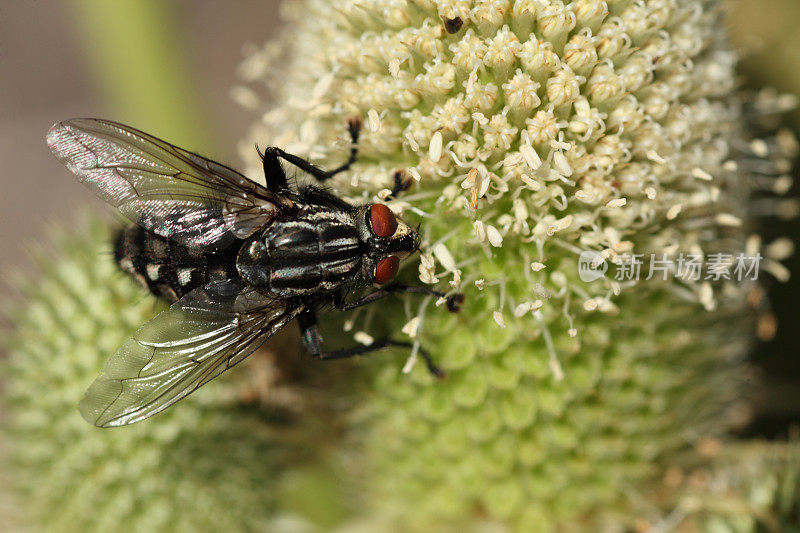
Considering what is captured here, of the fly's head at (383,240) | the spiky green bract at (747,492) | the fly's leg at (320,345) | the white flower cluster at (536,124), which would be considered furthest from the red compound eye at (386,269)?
the spiky green bract at (747,492)

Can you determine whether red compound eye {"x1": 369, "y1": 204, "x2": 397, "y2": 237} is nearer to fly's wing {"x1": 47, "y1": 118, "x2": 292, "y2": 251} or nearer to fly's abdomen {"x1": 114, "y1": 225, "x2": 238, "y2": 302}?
fly's wing {"x1": 47, "y1": 118, "x2": 292, "y2": 251}

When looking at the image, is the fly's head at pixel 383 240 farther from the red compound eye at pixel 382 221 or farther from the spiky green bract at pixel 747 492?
the spiky green bract at pixel 747 492

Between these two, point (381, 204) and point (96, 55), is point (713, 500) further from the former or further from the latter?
point (96, 55)

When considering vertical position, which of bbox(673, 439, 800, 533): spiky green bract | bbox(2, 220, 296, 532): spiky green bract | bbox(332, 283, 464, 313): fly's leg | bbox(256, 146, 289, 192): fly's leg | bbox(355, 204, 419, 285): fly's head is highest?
bbox(256, 146, 289, 192): fly's leg

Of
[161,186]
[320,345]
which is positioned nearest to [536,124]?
[320,345]

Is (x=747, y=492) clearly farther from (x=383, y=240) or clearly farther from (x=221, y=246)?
(x=221, y=246)

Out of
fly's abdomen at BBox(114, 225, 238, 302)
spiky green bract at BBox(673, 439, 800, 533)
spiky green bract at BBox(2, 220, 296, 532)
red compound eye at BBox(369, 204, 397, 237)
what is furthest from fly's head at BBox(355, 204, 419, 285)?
spiky green bract at BBox(673, 439, 800, 533)

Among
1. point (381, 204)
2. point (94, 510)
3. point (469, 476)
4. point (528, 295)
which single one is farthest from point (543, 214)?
point (94, 510)
